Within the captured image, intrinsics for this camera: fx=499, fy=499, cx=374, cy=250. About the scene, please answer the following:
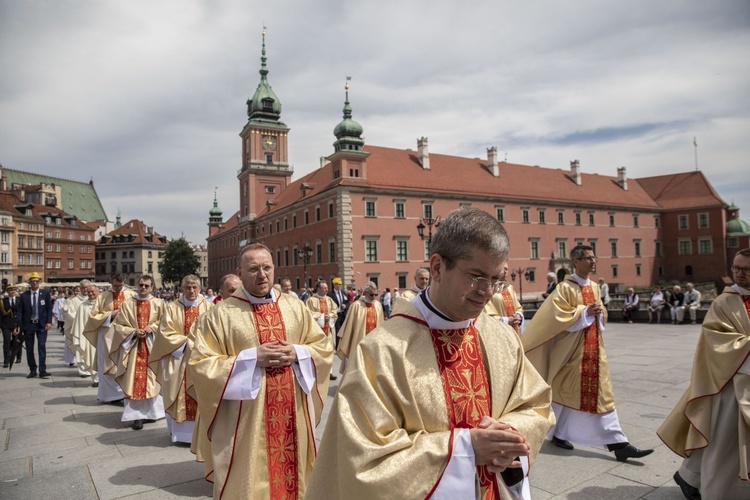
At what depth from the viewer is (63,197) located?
3664 inches

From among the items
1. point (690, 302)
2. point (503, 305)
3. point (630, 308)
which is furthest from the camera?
point (630, 308)

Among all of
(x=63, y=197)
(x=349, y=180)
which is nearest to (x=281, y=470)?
(x=349, y=180)

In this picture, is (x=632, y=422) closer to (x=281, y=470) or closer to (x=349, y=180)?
(x=281, y=470)

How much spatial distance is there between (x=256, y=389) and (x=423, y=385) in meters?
2.00

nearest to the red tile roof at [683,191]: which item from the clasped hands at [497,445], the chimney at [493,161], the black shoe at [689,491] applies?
the chimney at [493,161]

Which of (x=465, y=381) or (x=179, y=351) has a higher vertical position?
(x=465, y=381)

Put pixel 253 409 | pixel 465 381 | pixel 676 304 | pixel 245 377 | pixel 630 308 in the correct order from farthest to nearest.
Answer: pixel 630 308
pixel 676 304
pixel 253 409
pixel 245 377
pixel 465 381

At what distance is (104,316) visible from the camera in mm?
9219

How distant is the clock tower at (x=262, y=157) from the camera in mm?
62031

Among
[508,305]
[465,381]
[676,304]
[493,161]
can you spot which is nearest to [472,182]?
[493,161]

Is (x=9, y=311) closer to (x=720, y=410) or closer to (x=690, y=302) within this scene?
(x=720, y=410)

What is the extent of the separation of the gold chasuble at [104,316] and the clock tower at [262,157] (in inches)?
1991

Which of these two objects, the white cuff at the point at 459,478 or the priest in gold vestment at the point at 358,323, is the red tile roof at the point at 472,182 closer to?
the priest in gold vestment at the point at 358,323

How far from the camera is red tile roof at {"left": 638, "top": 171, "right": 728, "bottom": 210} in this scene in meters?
59.9
